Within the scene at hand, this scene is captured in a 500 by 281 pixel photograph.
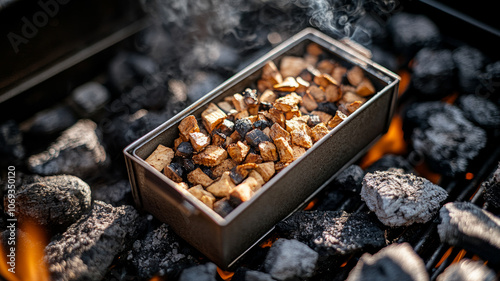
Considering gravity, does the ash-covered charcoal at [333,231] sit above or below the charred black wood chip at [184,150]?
below

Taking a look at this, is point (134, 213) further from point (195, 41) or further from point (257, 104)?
point (195, 41)

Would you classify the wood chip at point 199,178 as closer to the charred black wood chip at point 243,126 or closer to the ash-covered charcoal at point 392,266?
the charred black wood chip at point 243,126

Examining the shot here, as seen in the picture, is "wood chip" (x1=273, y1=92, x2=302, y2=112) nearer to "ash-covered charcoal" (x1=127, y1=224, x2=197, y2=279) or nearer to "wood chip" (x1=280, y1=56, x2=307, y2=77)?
"wood chip" (x1=280, y1=56, x2=307, y2=77)

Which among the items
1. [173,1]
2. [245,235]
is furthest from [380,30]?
[245,235]

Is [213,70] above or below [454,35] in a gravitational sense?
below

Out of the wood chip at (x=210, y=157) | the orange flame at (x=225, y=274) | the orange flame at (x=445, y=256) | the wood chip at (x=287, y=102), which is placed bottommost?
A: the orange flame at (x=225, y=274)

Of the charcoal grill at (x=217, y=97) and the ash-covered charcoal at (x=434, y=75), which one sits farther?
the ash-covered charcoal at (x=434, y=75)

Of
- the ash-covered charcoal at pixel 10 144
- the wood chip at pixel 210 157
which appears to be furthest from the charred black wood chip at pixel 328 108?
the ash-covered charcoal at pixel 10 144
